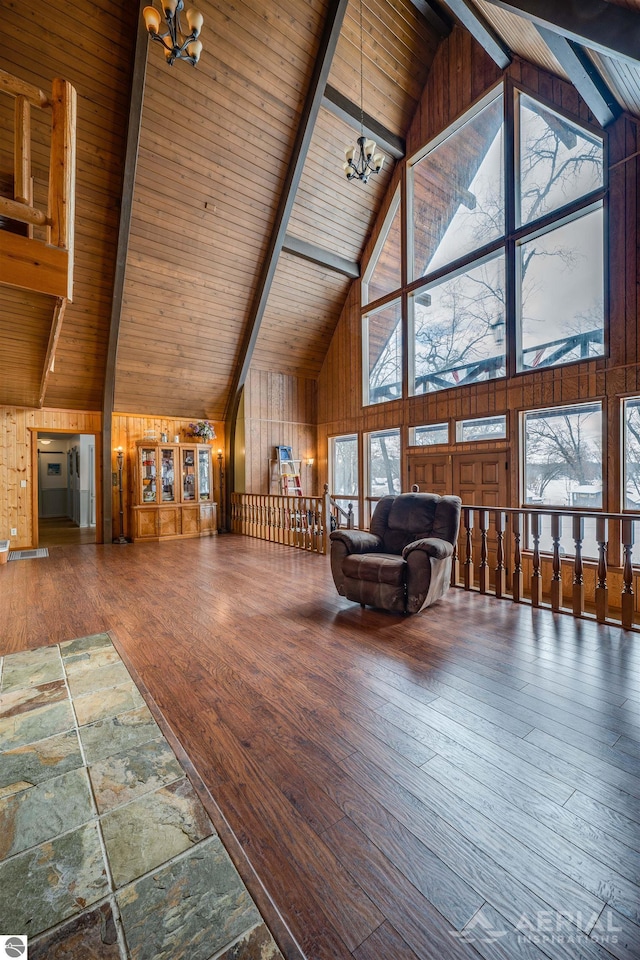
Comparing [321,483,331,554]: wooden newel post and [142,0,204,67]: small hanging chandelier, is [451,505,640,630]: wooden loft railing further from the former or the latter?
[142,0,204,67]: small hanging chandelier

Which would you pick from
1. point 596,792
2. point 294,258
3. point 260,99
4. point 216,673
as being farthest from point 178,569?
point 260,99

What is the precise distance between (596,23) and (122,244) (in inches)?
217

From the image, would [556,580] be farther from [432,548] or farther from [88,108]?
[88,108]

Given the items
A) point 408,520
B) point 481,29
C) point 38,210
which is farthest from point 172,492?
point 481,29

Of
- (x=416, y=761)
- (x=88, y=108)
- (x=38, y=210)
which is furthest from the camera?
(x=88, y=108)

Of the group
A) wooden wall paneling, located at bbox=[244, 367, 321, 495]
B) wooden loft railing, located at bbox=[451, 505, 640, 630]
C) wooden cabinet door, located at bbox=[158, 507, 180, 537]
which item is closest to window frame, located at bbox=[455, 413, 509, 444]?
wooden loft railing, located at bbox=[451, 505, 640, 630]

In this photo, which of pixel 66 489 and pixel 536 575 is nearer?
pixel 536 575

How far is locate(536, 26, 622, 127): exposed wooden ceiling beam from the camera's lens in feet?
12.1

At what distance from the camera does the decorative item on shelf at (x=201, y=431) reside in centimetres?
871

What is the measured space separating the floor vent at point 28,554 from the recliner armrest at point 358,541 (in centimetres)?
527

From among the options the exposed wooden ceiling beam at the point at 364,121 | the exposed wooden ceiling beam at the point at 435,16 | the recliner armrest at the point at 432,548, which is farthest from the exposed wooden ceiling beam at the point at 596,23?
the exposed wooden ceiling beam at the point at 435,16

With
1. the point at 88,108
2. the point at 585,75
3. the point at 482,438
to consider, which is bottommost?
the point at 482,438

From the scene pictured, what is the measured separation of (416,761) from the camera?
1.64 metres

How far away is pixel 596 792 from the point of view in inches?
57.5
